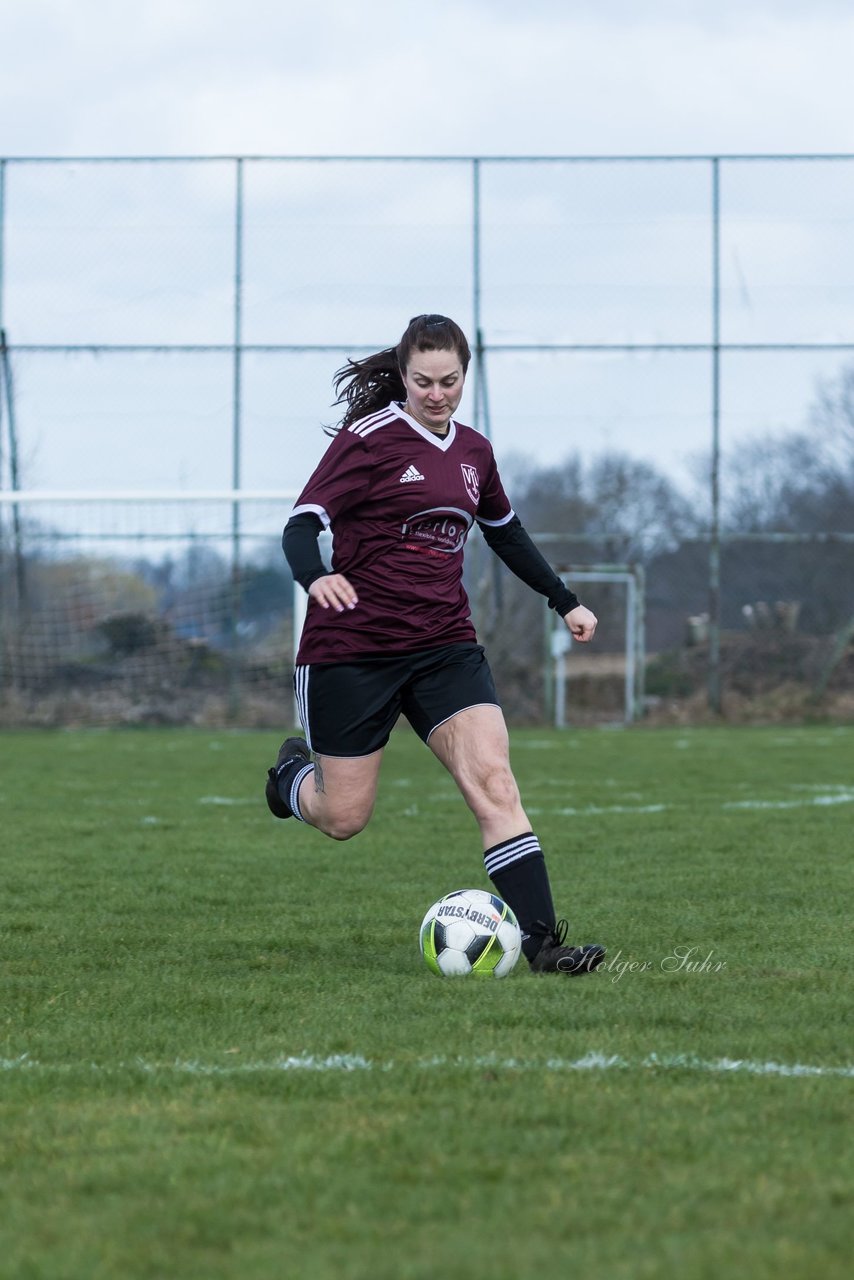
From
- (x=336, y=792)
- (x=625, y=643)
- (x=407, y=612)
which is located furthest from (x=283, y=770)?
(x=625, y=643)

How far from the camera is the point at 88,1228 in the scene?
238 cm

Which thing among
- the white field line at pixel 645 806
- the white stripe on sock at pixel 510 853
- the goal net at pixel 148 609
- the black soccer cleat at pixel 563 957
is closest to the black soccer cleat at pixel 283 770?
the white stripe on sock at pixel 510 853

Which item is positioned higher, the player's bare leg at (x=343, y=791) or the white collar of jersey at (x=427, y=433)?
the white collar of jersey at (x=427, y=433)

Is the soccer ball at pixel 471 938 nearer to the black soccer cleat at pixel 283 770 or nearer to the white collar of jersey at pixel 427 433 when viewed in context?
the black soccer cleat at pixel 283 770

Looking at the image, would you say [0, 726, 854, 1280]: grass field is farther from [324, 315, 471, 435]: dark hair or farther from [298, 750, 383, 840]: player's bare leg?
[324, 315, 471, 435]: dark hair

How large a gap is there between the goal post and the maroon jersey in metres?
14.7

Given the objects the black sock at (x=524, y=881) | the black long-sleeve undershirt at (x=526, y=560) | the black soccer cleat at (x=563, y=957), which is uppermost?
the black long-sleeve undershirt at (x=526, y=560)

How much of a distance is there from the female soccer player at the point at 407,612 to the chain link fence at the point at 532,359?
14.1 m

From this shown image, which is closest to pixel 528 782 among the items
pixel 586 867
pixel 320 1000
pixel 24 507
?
pixel 586 867

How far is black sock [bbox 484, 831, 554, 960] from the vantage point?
460 centimetres

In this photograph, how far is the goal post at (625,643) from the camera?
19.5 meters

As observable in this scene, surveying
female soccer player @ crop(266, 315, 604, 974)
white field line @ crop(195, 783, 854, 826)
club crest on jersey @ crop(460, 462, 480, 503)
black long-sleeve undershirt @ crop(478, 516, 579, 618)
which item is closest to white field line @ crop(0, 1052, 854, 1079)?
female soccer player @ crop(266, 315, 604, 974)

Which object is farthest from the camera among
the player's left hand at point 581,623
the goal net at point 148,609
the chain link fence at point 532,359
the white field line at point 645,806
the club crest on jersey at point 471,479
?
the chain link fence at point 532,359

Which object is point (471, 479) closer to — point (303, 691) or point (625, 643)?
point (303, 691)
